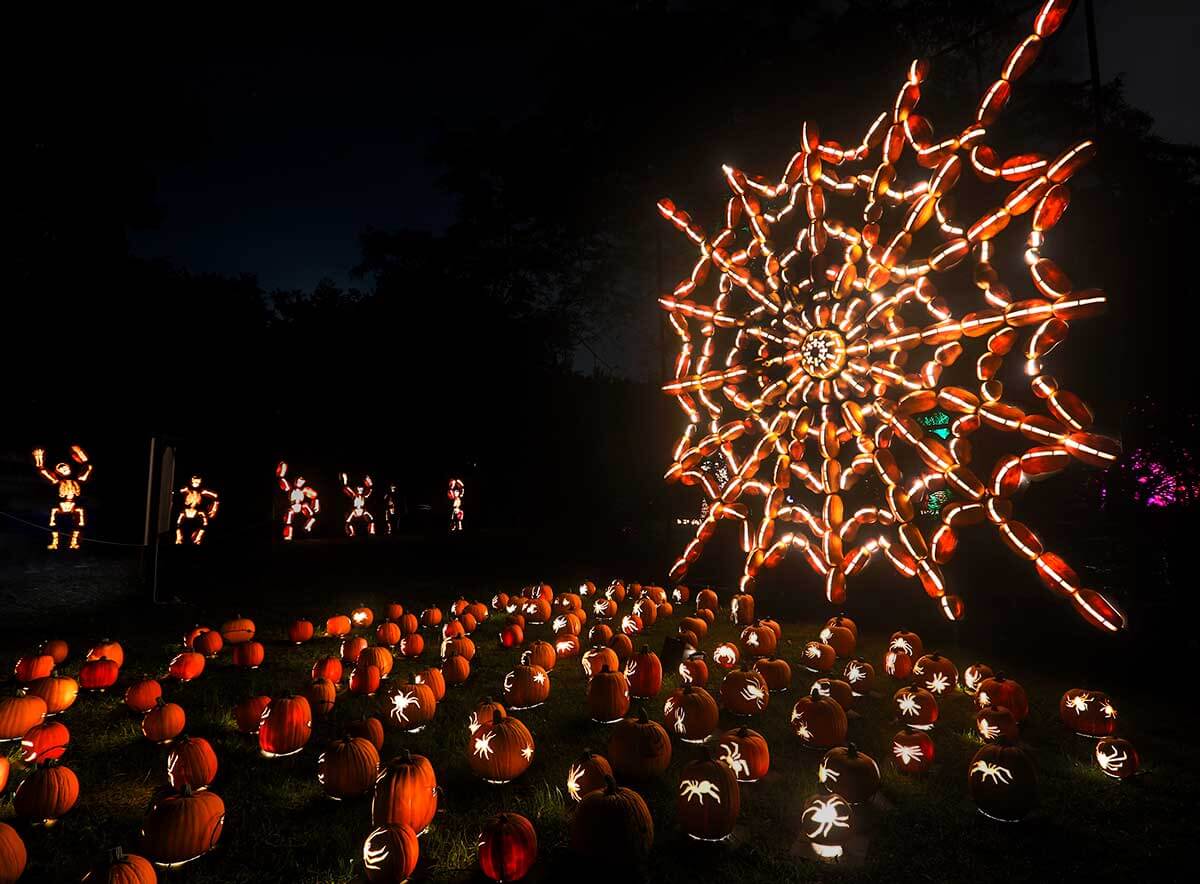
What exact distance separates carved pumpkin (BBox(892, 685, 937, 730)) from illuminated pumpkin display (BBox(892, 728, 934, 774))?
1.63 feet

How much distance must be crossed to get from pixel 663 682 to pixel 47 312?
13891 millimetres

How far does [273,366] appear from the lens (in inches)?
594

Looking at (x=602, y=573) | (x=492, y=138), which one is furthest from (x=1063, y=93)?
(x=492, y=138)

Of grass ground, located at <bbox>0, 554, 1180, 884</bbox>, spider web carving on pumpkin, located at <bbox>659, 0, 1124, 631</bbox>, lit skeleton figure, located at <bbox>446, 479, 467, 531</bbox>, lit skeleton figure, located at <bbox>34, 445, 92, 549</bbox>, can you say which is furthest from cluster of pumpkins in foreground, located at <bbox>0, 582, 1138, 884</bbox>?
lit skeleton figure, located at <bbox>446, 479, 467, 531</bbox>

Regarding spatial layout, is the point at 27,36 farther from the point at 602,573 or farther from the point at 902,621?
the point at 902,621

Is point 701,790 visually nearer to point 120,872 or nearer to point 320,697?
point 120,872

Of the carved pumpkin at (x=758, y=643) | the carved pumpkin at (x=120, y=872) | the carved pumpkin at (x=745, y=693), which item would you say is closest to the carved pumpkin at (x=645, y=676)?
the carved pumpkin at (x=745, y=693)

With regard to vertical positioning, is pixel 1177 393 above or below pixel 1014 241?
below

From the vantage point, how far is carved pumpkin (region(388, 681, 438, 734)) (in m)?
Result: 4.78

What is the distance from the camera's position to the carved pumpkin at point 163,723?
178 inches

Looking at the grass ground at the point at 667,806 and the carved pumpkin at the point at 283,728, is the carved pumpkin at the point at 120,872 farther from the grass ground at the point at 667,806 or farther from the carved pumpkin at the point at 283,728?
the carved pumpkin at the point at 283,728

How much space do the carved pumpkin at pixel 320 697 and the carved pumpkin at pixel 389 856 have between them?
217 cm

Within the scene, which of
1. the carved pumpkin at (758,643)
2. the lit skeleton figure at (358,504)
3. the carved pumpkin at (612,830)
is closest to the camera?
the carved pumpkin at (612,830)

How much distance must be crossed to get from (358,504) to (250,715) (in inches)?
417
